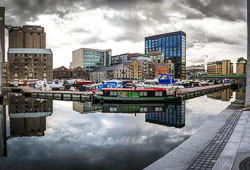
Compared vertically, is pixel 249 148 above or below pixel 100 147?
above

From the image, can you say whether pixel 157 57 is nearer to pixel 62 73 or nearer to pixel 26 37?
pixel 62 73

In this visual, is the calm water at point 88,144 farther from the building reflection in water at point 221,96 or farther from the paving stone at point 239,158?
the building reflection in water at point 221,96

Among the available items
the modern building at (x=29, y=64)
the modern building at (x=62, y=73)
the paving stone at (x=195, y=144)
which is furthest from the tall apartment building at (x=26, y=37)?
the paving stone at (x=195, y=144)

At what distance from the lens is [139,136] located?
44.0 feet

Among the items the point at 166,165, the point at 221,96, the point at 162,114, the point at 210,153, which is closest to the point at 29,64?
the point at 221,96

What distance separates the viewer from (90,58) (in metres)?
160

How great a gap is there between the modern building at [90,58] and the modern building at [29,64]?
48.1m

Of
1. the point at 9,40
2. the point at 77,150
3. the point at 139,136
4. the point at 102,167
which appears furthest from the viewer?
the point at 9,40

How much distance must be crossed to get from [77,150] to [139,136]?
4.53 metres

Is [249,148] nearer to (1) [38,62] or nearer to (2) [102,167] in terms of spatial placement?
(2) [102,167]

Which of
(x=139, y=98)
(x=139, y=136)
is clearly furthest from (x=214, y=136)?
(x=139, y=98)

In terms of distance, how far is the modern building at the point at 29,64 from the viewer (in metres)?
102

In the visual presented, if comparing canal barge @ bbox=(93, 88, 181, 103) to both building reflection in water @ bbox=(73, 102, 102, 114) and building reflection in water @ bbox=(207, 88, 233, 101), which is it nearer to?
building reflection in water @ bbox=(73, 102, 102, 114)

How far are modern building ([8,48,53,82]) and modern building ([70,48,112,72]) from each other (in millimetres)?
48099
